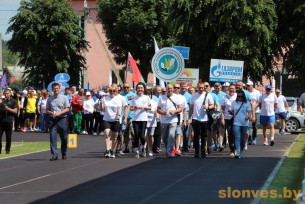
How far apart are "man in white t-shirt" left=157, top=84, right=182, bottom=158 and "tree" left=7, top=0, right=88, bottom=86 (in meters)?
32.5

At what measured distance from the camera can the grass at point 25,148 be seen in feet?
73.7

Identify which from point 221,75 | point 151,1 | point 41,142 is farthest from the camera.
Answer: point 151,1

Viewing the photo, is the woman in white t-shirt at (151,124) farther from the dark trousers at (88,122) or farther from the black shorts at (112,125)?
the dark trousers at (88,122)

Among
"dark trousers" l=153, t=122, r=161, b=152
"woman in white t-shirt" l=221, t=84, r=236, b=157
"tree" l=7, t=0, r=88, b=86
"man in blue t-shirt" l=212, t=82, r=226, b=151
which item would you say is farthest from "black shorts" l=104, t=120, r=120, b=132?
"tree" l=7, t=0, r=88, b=86

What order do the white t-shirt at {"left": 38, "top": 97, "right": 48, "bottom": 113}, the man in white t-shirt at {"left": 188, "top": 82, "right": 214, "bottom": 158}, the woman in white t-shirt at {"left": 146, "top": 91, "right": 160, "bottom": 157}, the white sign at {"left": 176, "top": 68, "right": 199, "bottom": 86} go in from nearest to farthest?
the man in white t-shirt at {"left": 188, "top": 82, "right": 214, "bottom": 158}
the woman in white t-shirt at {"left": 146, "top": 91, "right": 160, "bottom": 157}
the white sign at {"left": 176, "top": 68, "right": 199, "bottom": 86}
the white t-shirt at {"left": 38, "top": 97, "right": 48, "bottom": 113}

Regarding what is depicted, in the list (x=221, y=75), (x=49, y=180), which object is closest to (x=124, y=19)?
(x=221, y=75)

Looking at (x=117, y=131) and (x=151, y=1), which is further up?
(x=151, y=1)

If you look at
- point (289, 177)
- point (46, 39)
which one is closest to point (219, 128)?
point (289, 177)

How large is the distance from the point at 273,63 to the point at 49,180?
95.8 ft

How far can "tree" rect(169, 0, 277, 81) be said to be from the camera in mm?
38906

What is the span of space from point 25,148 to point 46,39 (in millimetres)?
30129

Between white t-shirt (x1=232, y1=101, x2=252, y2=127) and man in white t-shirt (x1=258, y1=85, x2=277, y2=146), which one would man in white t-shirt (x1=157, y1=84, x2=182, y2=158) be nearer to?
white t-shirt (x1=232, y1=101, x2=252, y2=127)

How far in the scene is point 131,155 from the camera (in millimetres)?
20828

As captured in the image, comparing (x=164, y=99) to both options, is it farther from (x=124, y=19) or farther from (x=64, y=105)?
(x=124, y=19)
